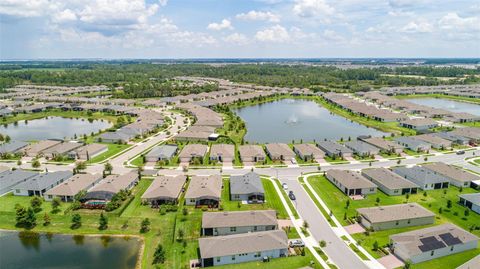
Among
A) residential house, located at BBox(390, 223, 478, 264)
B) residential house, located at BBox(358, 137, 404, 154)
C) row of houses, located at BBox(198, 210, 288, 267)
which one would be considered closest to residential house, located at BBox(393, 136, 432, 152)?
residential house, located at BBox(358, 137, 404, 154)

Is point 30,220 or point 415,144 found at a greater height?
point 415,144

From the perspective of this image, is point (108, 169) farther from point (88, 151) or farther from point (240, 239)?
point (240, 239)

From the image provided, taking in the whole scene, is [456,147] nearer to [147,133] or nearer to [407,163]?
[407,163]

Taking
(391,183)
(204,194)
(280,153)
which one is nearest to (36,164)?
(204,194)

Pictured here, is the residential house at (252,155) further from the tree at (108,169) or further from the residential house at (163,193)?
the tree at (108,169)

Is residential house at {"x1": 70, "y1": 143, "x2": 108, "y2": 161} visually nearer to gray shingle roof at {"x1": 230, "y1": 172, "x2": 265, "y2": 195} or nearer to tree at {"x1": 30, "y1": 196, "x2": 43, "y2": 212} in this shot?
tree at {"x1": 30, "y1": 196, "x2": 43, "y2": 212}

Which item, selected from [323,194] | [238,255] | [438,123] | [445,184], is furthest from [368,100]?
[238,255]
